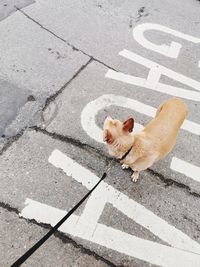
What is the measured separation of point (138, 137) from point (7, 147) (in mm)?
1810

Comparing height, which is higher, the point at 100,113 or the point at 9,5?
the point at 9,5

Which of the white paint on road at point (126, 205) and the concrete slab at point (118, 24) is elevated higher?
the concrete slab at point (118, 24)

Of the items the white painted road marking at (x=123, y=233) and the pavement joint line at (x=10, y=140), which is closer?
the white painted road marking at (x=123, y=233)

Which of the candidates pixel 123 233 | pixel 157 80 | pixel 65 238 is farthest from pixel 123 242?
pixel 157 80

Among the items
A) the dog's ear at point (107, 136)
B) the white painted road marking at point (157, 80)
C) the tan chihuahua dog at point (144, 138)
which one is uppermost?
the dog's ear at point (107, 136)

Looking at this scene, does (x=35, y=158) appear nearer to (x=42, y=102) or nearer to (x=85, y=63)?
(x=42, y=102)

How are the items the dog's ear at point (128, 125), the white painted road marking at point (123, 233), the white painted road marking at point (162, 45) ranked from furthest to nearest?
the white painted road marking at point (162, 45), the white painted road marking at point (123, 233), the dog's ear at point (128, 125)

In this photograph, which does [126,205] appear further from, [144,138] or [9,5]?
[9,5]

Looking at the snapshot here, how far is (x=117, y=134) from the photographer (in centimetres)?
415

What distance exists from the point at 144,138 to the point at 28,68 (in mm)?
2753

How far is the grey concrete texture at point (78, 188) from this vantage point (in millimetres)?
4602

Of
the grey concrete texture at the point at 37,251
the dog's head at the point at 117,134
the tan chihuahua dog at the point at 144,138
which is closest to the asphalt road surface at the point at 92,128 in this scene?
the grey concrete texture at the point at 37,251

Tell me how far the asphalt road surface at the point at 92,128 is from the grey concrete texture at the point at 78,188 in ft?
0.04

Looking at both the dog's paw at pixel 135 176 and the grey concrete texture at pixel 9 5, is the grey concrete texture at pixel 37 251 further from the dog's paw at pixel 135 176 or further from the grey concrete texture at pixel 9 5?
the grey concrete texture at pixel 9 5
